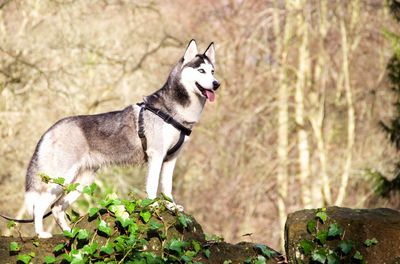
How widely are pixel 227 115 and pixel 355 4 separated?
194 inches

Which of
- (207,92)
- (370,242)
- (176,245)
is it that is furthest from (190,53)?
(370,242)

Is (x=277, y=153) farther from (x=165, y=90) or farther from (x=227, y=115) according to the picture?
(x=165, y=90)

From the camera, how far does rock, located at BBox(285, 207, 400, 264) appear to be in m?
6.34

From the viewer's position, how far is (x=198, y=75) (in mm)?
7570

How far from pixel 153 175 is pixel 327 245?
1.74m

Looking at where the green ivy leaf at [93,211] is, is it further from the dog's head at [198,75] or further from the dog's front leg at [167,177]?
the dog's head at [198,75]

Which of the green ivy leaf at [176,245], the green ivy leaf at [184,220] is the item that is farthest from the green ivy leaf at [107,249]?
the green ivy leaf at [184,220]

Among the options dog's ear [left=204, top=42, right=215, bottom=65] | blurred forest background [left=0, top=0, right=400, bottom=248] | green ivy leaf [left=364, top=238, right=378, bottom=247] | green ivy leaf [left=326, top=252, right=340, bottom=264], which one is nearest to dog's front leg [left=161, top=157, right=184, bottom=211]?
dog's ear [left=204, top=42, right=215, bottom=65]

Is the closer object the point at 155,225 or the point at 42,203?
the point at 155,225

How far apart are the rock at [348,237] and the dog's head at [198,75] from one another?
1.71m

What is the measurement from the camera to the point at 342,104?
23375mm

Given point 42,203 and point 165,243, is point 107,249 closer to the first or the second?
point 165,243

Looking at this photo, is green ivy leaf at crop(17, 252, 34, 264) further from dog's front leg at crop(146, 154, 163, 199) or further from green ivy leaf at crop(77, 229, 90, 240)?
dog's front leg at crop(146, 154, 163, 199)

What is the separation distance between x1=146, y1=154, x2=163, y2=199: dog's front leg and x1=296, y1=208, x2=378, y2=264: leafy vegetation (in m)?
1.48
